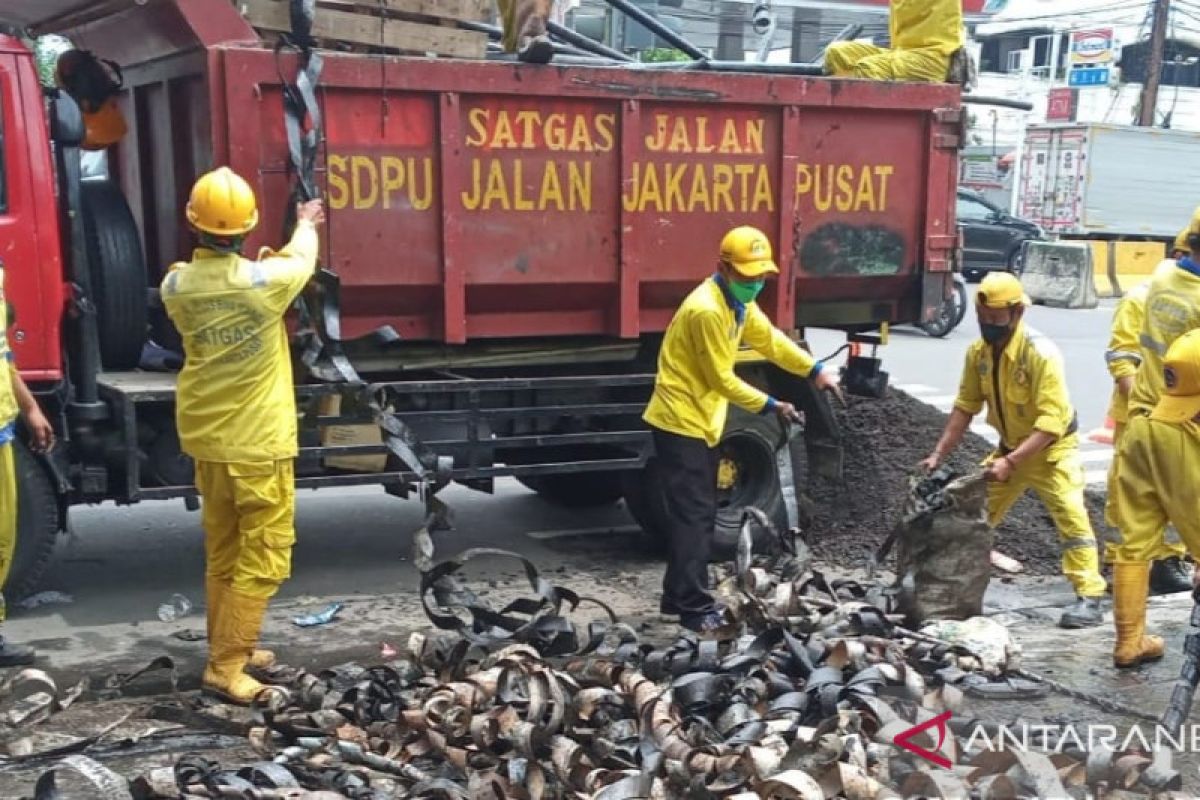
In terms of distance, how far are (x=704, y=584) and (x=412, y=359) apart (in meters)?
1.70

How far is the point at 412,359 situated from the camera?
6227 mm

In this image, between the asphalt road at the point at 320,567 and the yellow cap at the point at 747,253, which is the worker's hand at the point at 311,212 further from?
the asphalt road at the point at 320,567

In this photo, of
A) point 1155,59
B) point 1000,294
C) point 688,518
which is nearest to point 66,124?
point 688,518

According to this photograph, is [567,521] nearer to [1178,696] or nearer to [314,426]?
[314,426]

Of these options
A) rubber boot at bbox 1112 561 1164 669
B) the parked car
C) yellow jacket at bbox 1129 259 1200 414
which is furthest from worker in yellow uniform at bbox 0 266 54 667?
the parked car

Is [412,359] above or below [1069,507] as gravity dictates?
above

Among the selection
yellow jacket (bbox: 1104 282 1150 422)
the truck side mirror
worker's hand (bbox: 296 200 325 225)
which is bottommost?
yellow jacket (bbox: 1104 282 1150 422)

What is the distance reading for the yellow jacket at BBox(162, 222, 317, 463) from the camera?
15.3ft

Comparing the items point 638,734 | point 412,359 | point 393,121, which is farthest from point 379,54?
point 638,734

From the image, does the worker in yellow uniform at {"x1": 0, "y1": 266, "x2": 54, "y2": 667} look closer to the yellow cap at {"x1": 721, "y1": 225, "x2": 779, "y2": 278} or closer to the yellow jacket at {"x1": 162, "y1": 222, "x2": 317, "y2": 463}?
the yellow jacket at {"x1": 162, "y1": 222, "x2": 317, "y2": 463}

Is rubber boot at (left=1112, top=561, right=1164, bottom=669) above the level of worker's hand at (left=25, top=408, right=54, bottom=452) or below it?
below

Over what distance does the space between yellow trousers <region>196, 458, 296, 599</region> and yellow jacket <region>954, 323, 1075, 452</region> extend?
2.94m

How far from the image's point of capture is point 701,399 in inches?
218

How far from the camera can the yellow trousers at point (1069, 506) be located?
5.76 meters
